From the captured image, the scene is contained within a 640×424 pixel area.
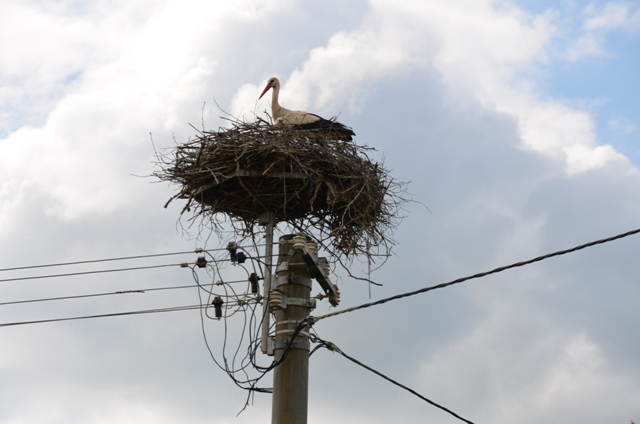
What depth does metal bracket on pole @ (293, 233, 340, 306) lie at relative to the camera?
6086mm

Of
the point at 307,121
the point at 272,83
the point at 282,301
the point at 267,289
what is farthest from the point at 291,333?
the point at 272,83

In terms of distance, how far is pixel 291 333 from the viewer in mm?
5941

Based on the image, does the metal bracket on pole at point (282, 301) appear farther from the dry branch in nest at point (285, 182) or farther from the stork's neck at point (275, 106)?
the stork's neck at point (275, 106)

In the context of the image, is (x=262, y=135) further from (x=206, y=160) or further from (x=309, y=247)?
(x=309, y=247)

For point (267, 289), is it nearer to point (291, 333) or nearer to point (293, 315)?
point (293, 315)

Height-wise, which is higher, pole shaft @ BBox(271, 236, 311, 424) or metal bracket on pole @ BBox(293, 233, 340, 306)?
metal bracket on pole @ BBox(293, 233, 340, 306)

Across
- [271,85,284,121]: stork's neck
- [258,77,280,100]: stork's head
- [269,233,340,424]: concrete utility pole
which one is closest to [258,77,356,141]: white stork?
[271,85,284,121]: stork's neck

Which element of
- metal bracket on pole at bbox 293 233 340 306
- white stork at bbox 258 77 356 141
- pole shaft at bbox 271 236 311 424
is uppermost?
white stork at bbox 258 77 356 141

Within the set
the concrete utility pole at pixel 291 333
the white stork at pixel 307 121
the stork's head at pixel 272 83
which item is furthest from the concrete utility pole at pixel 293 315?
the stork's head at pixel 272 83

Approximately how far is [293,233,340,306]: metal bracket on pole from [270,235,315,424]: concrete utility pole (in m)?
0.03

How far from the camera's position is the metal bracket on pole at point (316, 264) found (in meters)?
6.09

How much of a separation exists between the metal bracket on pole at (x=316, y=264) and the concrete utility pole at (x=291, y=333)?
0.03 metres

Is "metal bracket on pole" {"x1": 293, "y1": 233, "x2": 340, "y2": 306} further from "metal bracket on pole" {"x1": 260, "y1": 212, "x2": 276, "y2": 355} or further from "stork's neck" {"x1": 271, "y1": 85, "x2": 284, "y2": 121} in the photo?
"stork's neck" {"x1": 271, "y1": 85, "x2": 284, "y2": 121}

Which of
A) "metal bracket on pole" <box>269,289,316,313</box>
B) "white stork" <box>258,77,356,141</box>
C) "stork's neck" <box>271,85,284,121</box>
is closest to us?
"metal bracket on pole" <box>269,289,316,313</box>
